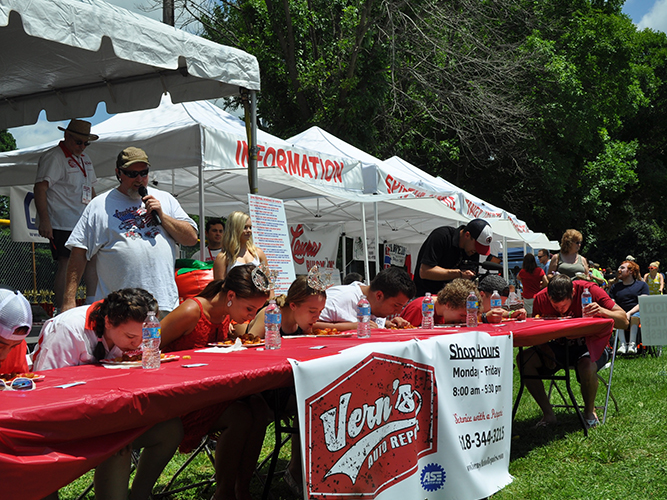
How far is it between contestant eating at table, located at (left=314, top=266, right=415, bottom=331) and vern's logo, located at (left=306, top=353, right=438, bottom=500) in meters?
1.28

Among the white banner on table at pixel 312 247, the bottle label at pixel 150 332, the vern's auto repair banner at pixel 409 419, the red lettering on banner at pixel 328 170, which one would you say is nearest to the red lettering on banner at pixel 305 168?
the red lettering on banner at pixel 328 170

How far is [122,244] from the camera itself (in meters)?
3.66

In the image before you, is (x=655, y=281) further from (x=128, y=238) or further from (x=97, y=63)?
(x=128, y=238)

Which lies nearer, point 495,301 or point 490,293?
point 495,301

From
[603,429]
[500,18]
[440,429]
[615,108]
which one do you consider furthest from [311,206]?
[615,108]

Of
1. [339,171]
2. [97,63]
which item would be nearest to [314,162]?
[339,171]

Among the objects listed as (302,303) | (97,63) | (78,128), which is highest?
(97,63)

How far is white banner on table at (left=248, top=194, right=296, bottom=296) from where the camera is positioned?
5.51 metres

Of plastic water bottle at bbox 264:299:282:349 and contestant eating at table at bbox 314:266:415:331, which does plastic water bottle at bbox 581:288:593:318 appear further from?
plastic water bottle at bbox 264:299:282:349

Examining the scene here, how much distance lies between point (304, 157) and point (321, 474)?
17.4 ft

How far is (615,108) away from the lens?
74.8ft

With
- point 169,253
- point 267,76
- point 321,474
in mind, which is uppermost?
point 267,76

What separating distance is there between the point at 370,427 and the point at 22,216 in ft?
21.4

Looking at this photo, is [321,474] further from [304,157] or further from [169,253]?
[304,157]
